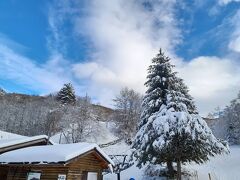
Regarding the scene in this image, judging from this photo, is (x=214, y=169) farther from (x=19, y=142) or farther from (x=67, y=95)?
(x=67, y=95)

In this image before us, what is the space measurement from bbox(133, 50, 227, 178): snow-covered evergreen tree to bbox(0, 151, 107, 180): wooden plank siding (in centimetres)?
562

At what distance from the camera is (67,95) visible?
65812mm

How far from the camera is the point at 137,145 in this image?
75.3ft

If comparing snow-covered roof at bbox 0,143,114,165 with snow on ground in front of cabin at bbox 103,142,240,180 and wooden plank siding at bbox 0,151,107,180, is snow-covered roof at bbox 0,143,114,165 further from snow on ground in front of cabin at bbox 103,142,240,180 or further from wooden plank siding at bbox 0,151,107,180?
snow on ground in front of cabin at bbox 103,142,240,180

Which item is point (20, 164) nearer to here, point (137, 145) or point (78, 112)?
point (137, 145)

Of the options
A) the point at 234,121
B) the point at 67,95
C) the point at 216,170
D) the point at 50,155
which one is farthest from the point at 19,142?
the point at 67,95

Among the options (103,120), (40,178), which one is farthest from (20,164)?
(103,120)

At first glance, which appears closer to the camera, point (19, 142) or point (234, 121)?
point (19, 142)

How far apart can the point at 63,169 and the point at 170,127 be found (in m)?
9.14

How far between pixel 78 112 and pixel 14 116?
2113 cm

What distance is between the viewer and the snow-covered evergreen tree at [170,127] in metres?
19.7

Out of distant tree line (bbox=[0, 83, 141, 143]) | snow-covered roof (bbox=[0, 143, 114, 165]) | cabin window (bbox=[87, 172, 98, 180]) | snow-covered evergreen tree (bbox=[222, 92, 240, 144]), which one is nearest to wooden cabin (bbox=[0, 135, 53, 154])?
snow-covered roof (bbox=[0, 143, 114, 165])

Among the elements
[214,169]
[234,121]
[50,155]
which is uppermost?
[234,121]

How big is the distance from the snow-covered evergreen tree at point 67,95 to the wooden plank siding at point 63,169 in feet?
156
